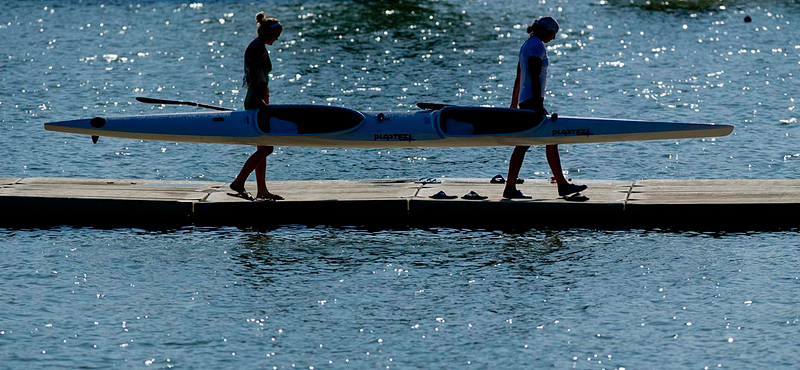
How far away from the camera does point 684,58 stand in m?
38.3

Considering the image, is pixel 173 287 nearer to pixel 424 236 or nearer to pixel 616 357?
pixel 424 236

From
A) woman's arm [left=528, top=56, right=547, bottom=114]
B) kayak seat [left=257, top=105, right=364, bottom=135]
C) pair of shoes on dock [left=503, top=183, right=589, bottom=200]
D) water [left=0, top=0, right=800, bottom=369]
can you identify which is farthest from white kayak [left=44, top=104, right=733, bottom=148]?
water [left=0, top=0, right=800, bottom=369]

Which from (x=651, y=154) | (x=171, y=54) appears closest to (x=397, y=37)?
(x=171, y=54)

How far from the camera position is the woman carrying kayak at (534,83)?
14.7 meters

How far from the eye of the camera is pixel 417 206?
1541 cm

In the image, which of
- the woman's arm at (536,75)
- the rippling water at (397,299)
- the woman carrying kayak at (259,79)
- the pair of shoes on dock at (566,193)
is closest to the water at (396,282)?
the rippling water at (397,299)

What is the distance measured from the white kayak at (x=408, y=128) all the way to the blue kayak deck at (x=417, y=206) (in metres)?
0.58

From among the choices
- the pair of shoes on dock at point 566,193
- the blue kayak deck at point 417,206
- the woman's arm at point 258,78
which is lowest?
the blue kayak deck at point 417,206

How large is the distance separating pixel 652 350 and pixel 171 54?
29.1 meters

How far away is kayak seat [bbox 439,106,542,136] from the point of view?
15.5 m

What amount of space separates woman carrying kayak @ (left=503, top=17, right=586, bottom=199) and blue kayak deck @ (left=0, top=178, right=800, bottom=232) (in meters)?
0.20

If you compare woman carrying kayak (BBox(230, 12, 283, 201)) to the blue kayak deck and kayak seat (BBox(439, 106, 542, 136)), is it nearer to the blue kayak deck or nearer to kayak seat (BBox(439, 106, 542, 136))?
the blue kayak deck

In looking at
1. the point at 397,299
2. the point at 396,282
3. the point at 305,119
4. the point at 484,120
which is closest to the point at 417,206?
the point at 484,120

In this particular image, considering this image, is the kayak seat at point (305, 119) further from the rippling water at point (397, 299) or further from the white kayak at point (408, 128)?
the rippling water at point (397, 299)
